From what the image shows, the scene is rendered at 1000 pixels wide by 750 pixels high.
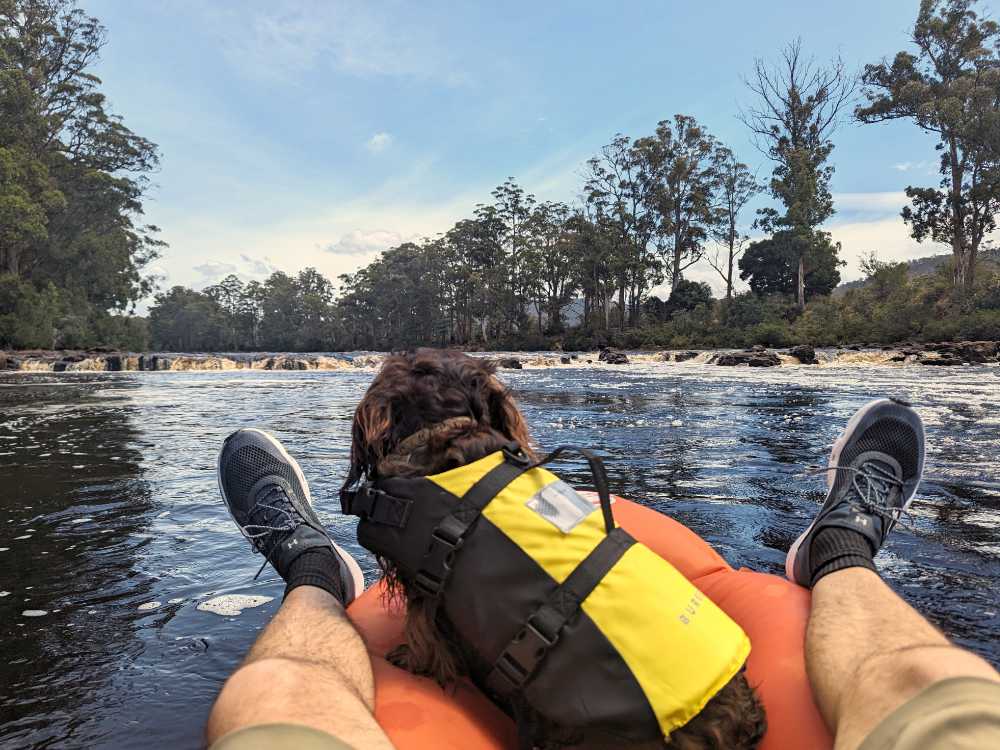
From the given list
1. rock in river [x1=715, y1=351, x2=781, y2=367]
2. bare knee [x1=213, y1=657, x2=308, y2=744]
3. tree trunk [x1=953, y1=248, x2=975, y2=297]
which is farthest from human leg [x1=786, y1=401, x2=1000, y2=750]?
tree trunk [x1=953, y1=248, x2=975, y2=297]

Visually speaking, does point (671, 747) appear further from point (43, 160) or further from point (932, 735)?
point (43, 160)

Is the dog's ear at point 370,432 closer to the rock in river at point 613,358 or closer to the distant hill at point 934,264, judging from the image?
the rock in river at point 613,358

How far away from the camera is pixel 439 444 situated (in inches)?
51.4

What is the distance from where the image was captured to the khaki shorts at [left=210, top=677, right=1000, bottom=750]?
2.75ft

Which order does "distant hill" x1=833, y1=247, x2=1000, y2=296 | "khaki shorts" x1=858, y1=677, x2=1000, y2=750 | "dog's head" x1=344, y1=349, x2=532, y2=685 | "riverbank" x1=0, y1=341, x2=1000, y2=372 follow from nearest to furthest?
"khaki shorts" x1=858, y1=677, x2=1000, y2=750 < "dog's head" x1=344, y1=349, x2=532, y2=685 < "riverbank" x1=0, y1=341, x2=1000, y2=372 < "distant hill" x1=833, y1=247, x2=1000, y2=296

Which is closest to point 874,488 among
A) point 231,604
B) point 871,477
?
point 871,477

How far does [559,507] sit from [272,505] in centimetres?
134

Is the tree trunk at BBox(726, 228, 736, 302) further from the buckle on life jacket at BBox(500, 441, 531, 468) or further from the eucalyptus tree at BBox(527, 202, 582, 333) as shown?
the buckle on life jacket at BBox(500, 441, 531, 468)

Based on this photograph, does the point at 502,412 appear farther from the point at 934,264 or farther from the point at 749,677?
the point at 934,264

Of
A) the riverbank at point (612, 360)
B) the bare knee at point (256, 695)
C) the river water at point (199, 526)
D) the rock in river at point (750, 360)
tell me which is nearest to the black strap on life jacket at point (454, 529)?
the bare knee at point (256, 695)

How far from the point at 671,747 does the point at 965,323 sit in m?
26.0

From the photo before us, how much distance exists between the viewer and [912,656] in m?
1.08

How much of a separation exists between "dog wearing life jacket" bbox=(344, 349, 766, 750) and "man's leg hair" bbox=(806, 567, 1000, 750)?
0.17 meters

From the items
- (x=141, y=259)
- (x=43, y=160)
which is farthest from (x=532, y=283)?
(x=43, y=160)
